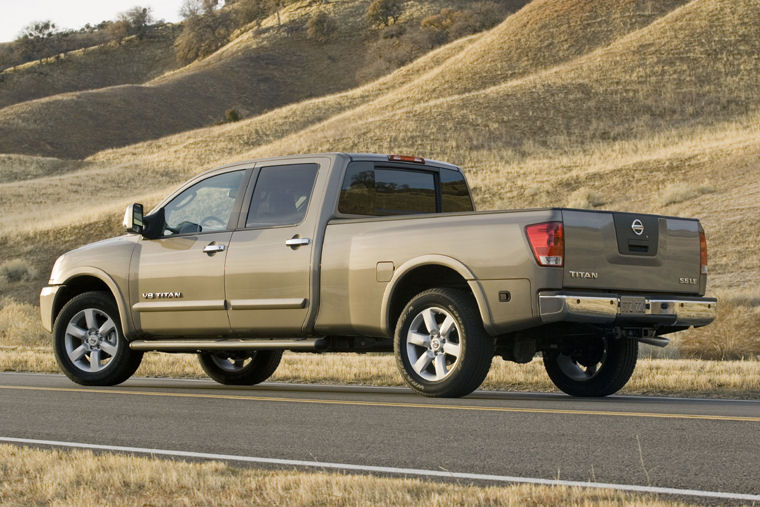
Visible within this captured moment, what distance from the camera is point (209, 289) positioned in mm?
11859

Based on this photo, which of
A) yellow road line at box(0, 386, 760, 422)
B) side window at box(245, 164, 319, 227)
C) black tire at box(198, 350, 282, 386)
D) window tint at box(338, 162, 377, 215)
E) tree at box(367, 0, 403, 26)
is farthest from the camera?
tree at box(367, 0, 403, 26)

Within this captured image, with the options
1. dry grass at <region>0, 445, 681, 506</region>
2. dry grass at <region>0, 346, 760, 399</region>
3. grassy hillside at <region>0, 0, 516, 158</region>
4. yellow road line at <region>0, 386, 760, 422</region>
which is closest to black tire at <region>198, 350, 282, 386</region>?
dry grass at <region>0, 346, 760, 399</region>

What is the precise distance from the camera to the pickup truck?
32.4ft

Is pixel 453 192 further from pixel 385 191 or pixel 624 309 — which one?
pixel 624 309

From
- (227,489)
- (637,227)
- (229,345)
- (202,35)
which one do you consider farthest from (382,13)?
(227,489)

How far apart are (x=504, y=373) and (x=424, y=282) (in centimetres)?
278

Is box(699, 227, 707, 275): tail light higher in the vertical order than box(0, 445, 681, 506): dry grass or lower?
higher

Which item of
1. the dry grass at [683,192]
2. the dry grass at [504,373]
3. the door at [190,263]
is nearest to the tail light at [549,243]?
the dry grass at [504,373]

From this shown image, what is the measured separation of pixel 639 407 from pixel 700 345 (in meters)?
9.66

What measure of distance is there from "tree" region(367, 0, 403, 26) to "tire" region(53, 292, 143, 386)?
12269 cm

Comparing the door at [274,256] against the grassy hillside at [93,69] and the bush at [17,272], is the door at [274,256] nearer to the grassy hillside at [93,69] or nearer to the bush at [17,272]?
the bush at [17,272]

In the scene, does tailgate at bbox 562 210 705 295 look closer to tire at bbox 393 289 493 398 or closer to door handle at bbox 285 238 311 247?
tire at bbox 393 289 493 398

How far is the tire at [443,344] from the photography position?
10.0 meters

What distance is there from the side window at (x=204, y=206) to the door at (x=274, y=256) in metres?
0.33
